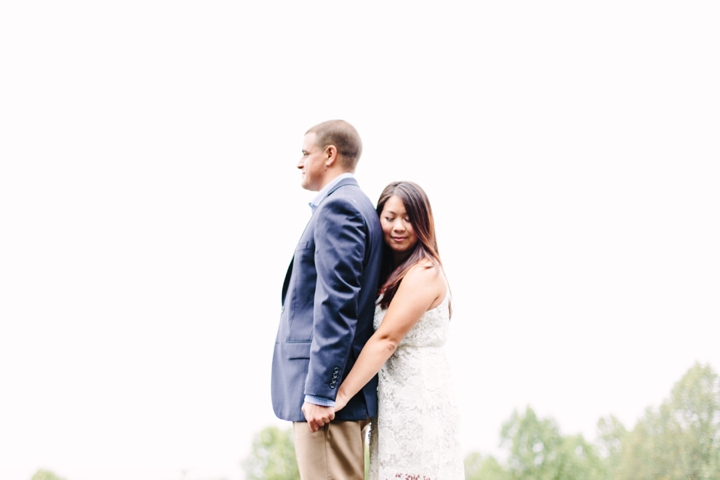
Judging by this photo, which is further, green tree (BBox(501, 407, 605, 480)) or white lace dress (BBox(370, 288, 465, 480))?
green tree (BBox(501, 407, 605, 480))

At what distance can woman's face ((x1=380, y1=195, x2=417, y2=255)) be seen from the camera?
3537mm

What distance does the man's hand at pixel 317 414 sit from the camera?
3174mm

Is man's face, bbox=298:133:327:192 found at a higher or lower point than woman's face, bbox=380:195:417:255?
higher

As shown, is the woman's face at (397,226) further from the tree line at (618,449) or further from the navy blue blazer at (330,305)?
the tree line at (618,449)

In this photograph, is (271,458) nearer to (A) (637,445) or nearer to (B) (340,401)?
(A) (637,445)

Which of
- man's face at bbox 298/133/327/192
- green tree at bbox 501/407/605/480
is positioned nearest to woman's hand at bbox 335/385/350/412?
man's face at bbox 298/133/327/192

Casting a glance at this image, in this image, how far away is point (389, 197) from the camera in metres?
3.61

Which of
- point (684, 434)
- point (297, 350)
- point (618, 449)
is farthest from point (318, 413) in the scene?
point (618, 449)

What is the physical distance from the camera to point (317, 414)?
318cm

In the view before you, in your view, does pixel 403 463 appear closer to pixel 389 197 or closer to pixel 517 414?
pixel 389 197

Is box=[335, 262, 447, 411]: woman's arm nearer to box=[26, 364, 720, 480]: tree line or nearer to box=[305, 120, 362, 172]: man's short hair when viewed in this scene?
box=[305, 120, 362, 172]: man's short hair

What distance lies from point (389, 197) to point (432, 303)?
61cm

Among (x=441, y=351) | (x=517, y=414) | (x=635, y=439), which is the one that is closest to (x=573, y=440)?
(x=517, y=414)

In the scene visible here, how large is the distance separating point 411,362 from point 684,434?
32.7 ft
